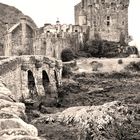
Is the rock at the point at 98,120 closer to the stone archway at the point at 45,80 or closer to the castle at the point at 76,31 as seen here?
the stone archway at the point at 45,80

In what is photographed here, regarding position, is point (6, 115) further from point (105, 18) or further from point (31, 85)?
point (105, 18)

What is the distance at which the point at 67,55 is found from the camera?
78438 millimetres

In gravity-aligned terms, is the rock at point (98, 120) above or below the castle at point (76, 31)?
below

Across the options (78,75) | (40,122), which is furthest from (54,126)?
(78,75)

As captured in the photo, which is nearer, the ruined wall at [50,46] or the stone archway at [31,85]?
the stone archway at [31,85]

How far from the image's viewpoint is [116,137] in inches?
1329

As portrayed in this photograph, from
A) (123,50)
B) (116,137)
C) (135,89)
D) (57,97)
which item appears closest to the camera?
(116,137)

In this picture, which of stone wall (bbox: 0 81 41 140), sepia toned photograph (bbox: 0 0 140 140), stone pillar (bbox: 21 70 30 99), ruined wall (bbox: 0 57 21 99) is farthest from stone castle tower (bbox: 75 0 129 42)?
stone wall (bbox: 0 81 41 140)

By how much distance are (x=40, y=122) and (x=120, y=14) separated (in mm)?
52729

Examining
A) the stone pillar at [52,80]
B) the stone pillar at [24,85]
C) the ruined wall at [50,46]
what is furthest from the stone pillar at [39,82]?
the ruined wall at [50,46]

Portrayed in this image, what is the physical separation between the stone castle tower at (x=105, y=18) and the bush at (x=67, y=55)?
736 centimetres

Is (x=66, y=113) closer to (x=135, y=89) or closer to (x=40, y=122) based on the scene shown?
(x=40, y=122)

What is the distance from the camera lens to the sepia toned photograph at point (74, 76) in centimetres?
3388

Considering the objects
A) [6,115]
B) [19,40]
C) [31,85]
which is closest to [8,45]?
[19,40]
